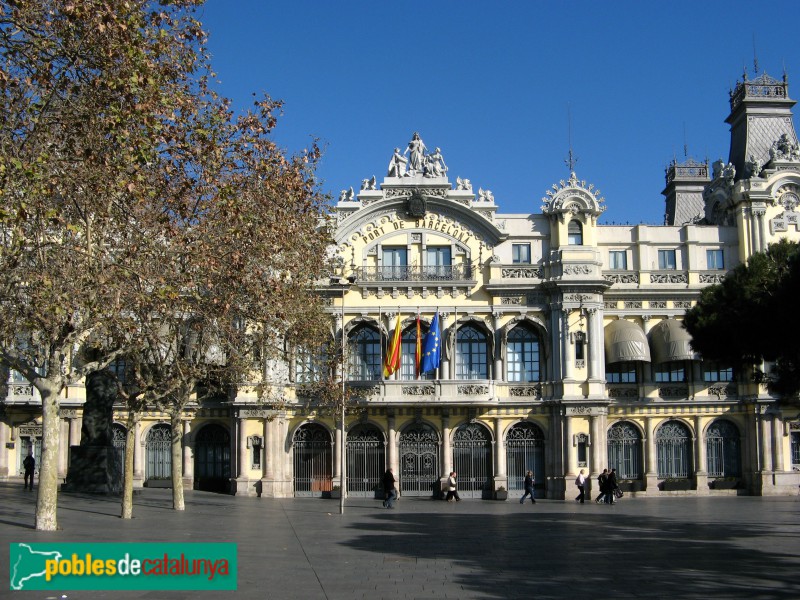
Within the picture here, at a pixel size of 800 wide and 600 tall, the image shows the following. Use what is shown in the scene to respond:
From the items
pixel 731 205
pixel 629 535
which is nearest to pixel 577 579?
pixel 629 535

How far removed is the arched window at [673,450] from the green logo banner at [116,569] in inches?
1455

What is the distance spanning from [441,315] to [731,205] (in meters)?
17.4

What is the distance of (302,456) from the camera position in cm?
5144

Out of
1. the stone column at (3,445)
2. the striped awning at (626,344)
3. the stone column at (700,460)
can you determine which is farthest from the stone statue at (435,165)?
the stone column at (3,445)

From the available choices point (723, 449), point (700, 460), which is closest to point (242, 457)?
point (700, 460)

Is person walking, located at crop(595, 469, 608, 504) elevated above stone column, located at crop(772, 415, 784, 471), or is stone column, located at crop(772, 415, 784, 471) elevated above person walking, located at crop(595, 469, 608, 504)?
stone column, located at crop(772, 415, 784, 471)

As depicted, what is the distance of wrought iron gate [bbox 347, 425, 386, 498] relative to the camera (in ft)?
168

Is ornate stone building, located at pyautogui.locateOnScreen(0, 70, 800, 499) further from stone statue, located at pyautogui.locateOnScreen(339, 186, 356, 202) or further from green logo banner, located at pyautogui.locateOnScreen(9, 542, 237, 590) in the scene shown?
green logo banner, located at pyautogui.locateOnScreen(9, 542, 237, 590)

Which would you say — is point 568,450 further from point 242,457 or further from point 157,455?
point 157,455

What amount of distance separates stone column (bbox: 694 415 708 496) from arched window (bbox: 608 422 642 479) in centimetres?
288

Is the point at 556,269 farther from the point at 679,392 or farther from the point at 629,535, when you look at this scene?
the point at 629,535

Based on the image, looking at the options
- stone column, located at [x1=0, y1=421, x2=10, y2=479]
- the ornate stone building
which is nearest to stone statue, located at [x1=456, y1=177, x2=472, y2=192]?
the ornate stone building

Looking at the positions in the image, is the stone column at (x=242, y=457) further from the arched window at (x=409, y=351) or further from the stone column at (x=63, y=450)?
the stone column at (x=63, y=450)

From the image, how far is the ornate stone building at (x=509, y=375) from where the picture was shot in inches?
1998
